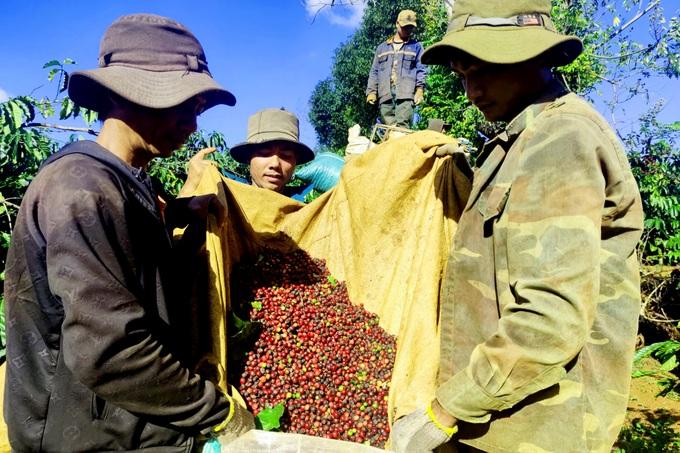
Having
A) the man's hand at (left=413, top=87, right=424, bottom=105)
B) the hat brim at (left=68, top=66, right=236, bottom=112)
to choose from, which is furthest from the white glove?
the man's hand at (left=413, top=87, right=424, bottom=105)

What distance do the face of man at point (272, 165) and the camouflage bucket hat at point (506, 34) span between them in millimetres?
1709

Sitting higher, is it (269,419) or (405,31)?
(405,31)

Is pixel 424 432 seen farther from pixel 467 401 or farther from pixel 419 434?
pixel 467 401

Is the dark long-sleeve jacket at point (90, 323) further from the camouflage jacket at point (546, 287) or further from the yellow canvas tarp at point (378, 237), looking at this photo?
the camouflage jacket at point (546, 287)

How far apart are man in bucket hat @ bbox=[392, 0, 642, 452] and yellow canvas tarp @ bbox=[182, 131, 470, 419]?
25 centimetres

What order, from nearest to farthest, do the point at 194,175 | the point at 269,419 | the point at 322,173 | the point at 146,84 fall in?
the point at 146,84, the point at 269,419, the point at 194,175, the point at 322,173

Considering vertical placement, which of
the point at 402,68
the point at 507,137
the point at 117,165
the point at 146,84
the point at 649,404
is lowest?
the point at 649,404

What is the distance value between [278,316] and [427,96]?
8.43 meters

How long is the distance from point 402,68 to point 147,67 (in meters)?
7.06

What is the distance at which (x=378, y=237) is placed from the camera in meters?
2.34

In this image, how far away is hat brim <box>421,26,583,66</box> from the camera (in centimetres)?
134

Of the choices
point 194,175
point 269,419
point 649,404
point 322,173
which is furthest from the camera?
point 649,404

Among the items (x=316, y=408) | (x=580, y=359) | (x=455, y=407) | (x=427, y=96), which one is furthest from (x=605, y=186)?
(x=427, y=96)

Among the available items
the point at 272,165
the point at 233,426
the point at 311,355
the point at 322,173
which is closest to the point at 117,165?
the point at 233,426
